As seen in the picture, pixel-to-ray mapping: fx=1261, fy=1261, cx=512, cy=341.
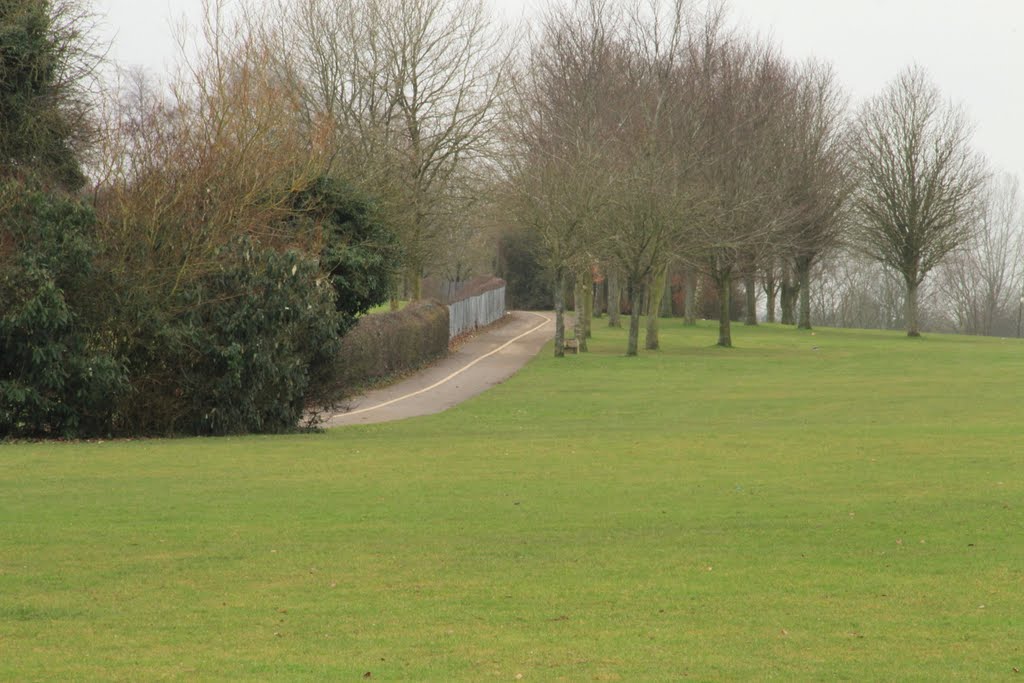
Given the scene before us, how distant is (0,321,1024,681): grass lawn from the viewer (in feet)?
24.2

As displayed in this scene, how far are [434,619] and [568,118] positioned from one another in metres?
47.6

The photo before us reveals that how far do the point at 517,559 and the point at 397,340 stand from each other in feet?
106

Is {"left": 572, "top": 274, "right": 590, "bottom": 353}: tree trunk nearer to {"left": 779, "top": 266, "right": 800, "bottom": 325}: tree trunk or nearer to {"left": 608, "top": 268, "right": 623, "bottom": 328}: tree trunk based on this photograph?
{"left": 608, "top": 268, "right": 623, "bottom": 328}: tree trunk

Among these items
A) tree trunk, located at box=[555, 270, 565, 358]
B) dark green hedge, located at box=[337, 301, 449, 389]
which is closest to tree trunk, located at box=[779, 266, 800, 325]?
tree trunk, located at box=[555, 270, 565, 358]

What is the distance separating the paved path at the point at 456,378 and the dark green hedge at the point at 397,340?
598mm

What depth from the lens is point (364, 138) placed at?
163 ft

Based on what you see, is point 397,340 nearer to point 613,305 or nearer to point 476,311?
point 476,311

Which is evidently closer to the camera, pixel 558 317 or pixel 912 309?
pixel 558 317

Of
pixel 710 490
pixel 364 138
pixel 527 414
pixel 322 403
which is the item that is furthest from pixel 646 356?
pixel 710 490

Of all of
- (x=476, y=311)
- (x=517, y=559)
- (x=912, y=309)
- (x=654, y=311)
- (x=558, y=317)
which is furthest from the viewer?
(x=912, y=309)

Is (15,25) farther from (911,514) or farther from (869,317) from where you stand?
(869,317)

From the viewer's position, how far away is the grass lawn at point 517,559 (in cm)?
738

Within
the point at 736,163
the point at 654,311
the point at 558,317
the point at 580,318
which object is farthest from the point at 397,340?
the point at 736,163

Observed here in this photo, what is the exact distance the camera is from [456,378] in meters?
42.6
